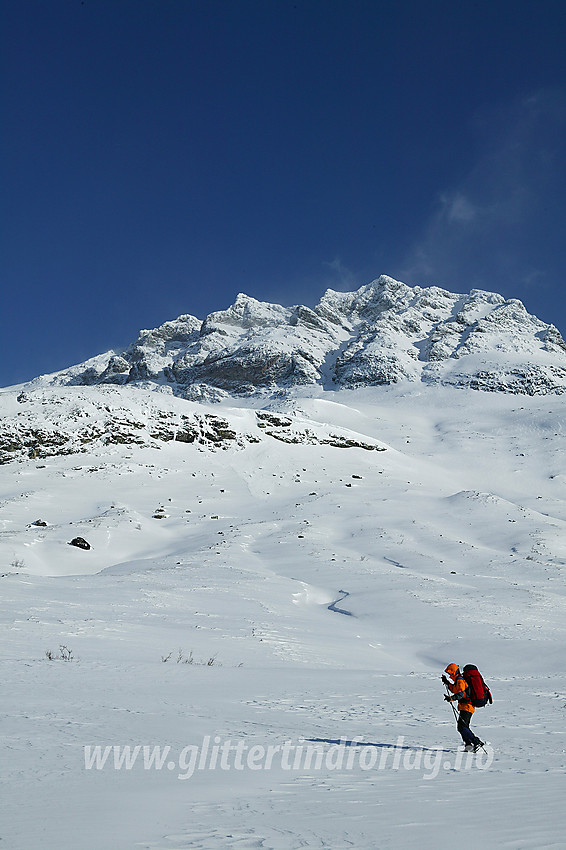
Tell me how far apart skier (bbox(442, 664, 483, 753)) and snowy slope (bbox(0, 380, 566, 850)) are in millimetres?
305

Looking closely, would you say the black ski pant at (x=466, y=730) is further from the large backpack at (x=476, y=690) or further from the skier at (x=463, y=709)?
the large backpack at (x=476, y=690)

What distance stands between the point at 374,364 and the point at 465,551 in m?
85.6

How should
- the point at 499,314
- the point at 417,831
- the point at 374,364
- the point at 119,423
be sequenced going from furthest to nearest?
the point at 499,314 → the point at 374,364 → the point at 119,423 → the point at 417,831

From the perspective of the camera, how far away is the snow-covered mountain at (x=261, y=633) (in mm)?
3314

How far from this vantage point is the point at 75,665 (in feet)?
23.2

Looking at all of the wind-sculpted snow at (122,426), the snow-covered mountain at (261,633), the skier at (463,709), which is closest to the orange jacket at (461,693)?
the skier at (463,709)

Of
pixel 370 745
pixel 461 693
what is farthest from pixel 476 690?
pixel 370 745

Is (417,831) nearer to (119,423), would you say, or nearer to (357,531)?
(357,531)

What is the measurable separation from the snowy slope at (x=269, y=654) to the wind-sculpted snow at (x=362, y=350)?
215ft

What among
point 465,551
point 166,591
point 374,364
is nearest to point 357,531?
point 465,551

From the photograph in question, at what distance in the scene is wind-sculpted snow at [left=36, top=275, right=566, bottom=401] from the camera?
4026 inches

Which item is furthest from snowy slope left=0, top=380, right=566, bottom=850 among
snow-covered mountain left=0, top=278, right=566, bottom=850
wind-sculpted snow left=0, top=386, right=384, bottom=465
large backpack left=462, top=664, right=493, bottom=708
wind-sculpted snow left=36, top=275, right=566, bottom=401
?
wind-sculpted snow left=36, top=275, right=566, bottom=401

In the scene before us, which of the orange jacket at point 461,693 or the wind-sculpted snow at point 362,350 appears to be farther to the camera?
the wind-sculpted snow at point 362,350

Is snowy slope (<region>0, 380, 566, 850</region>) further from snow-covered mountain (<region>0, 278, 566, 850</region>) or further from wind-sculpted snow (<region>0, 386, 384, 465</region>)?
wind-sculpted snow (<region>0, 386, 384, 465</region>)
